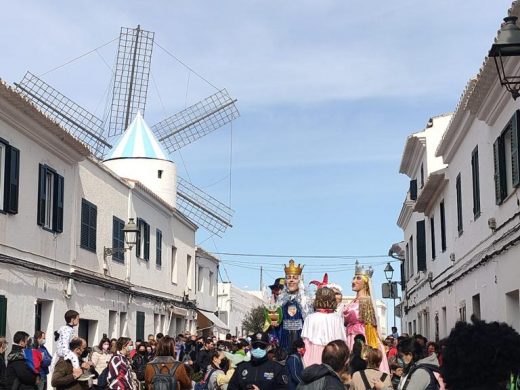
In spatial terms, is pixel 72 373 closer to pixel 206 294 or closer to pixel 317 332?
pixel 317 332

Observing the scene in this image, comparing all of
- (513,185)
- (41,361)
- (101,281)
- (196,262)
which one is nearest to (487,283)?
(513,185)

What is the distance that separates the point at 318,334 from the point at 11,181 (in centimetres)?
861

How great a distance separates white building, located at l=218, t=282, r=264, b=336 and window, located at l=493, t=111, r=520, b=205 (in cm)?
3563

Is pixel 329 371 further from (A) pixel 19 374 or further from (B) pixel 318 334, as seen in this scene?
(A) pixel 19 374

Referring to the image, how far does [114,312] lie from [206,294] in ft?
50.4

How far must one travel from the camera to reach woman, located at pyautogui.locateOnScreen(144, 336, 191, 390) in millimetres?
9914

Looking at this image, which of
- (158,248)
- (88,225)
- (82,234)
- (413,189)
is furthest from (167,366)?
(413,189)

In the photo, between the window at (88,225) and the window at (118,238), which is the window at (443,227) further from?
the window at (88,225)

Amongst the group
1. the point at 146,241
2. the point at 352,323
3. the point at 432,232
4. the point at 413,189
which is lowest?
the point at 352,323

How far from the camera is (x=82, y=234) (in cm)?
2205

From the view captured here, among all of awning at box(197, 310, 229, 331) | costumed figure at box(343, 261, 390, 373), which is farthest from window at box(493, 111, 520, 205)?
awning at box(197, 310, 229, 331)

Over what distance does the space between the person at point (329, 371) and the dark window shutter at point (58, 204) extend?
1414 cm

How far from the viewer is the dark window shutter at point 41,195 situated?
18.8 meters

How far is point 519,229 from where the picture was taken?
13586 millimetres
